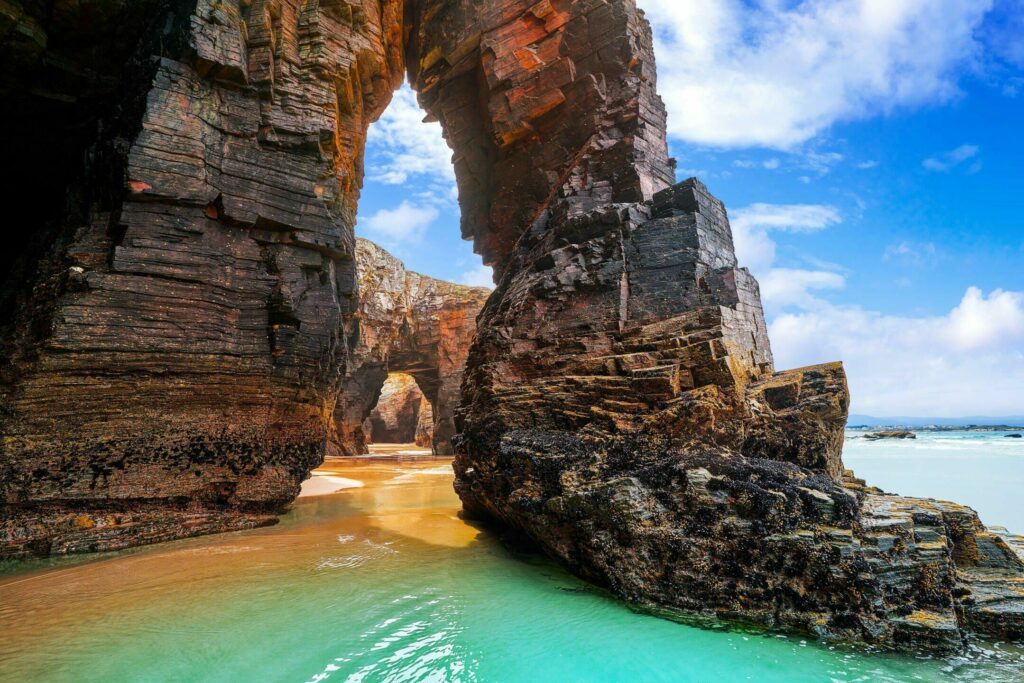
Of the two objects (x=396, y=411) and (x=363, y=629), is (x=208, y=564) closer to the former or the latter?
(x=363, y=629)

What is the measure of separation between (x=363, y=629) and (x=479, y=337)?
6.11m

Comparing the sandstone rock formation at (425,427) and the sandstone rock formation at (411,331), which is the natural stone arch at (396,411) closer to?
the sandstone rock formation at (425,427)

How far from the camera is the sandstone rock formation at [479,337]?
487cm

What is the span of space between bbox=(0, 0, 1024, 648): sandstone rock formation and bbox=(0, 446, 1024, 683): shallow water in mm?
524

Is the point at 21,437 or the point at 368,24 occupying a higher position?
the point at 368,24

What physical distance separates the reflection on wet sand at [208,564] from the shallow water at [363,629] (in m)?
0.04

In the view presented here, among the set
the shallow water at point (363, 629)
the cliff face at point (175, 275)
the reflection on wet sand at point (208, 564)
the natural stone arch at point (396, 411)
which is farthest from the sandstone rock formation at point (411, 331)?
the shallow water at point (363, 629)

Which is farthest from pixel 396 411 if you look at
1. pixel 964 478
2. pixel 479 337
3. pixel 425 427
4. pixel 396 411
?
pixel 964 478

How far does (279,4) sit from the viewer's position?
35.7 feet

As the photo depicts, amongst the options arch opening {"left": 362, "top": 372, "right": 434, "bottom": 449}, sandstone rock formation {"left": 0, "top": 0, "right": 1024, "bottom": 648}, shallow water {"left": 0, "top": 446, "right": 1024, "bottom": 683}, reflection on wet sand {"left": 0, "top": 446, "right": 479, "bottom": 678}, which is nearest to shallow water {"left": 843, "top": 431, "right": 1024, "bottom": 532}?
sandstone rock formation {"left": 0, "top": 0, "right": 1024, "bottom": 648}

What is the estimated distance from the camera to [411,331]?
115 ft

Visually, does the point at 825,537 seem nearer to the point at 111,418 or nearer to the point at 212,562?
the point at 212,562

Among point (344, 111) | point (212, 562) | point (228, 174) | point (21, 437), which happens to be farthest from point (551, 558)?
point (344, 111)

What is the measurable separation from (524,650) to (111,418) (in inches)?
309
